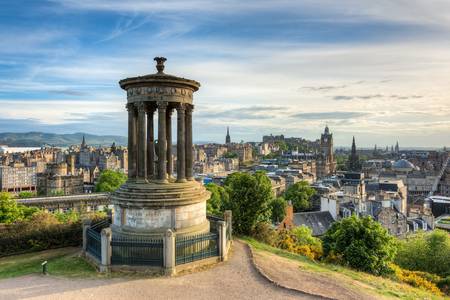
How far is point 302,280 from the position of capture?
52.9ft

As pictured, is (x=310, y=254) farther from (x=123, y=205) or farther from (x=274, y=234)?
(x=123, y=205)

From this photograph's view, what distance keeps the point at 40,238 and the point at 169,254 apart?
33.9 feet

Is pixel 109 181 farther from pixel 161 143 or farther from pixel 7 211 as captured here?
pixel 161 143

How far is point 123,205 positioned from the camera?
18.7 m

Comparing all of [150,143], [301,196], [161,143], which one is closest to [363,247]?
[161,143]

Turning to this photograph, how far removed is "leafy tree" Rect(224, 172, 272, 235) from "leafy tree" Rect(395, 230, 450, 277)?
67.3 ft

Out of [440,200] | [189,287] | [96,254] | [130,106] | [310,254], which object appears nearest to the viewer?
[189,287]

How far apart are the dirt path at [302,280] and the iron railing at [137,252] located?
15.2 feet

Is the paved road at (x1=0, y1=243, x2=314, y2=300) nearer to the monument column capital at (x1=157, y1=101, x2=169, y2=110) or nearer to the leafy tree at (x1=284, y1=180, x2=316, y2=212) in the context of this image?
the monument column capital at (x1=157, y1=101, x2=169, y2=110)

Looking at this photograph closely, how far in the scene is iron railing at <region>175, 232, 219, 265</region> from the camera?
1705 cm

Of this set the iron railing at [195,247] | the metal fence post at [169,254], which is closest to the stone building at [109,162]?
the iron railing at [195,247]

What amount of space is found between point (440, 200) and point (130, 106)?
98.8 metres

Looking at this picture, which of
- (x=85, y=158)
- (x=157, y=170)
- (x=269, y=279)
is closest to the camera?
(x=269, y=279)

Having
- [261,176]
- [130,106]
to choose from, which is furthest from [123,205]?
[261,176]
